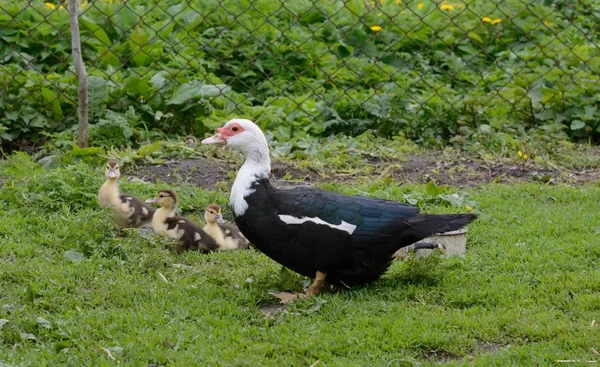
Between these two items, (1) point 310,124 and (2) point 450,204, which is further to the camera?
(1) point 310,124

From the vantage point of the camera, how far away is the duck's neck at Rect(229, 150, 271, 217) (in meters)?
5.53

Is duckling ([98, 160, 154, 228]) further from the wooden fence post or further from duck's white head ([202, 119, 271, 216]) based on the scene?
the wooden fence post

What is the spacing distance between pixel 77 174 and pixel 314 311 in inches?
95.4

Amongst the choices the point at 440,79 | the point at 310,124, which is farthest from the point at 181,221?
the point at 440,79

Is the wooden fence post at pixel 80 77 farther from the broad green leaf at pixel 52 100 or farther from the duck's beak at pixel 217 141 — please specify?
the duck's beak at pixel 217 141

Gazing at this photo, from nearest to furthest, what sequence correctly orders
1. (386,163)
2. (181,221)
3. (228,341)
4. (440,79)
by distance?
(228,341) < (181,221) < (386,163) < (440,79)

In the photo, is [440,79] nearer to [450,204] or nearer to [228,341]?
[450,204]

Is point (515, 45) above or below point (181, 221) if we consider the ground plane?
above

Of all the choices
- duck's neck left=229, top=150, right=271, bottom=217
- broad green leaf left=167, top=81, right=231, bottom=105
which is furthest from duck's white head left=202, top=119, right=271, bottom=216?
broad green leaf left=167, top=81, right=231, bottom=105

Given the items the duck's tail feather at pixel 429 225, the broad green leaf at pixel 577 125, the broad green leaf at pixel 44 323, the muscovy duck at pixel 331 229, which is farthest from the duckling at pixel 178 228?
the broad green leaf at pixel 577 125

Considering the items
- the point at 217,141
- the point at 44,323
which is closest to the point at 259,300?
the point at 217,141

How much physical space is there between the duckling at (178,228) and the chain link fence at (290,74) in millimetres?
1928

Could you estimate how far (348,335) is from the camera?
15.6 ft

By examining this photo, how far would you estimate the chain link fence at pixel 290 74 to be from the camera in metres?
8.67
